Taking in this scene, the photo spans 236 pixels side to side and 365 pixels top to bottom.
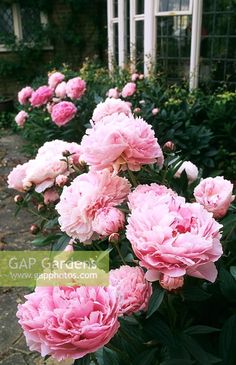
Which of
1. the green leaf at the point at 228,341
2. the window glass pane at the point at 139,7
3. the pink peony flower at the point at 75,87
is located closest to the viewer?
the green leaf at the point at 228,341

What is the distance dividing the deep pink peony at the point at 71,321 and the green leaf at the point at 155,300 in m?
0.10

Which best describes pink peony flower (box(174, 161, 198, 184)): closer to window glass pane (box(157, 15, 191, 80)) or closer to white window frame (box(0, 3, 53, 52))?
window glass pane (box(157, 15, 191, 80))

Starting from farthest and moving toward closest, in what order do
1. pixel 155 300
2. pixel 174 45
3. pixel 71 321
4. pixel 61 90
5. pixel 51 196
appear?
pixel 174 45, pixel 61 90, pixel 51 196, pixel 155 300, pixel 71 321

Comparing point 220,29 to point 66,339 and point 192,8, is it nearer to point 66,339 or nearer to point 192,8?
point 192,8

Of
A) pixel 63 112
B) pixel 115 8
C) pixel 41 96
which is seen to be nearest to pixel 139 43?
pixel 115 8

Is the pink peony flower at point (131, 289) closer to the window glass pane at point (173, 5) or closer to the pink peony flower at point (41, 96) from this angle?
the pink peony flower at point (41, 96)

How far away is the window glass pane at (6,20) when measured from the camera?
8689 millimetres

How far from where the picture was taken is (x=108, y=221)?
818 mm

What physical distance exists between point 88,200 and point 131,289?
22cm

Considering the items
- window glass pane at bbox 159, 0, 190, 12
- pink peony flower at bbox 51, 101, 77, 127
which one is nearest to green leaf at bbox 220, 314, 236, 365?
pink peony flower at bbox 51, 101, 77, 127

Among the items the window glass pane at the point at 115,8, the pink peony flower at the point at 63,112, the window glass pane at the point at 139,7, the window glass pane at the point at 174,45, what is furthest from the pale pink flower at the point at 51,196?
the window glass pane at the point at 115,8

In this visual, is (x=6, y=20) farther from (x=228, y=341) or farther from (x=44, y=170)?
(x=228, y=341)

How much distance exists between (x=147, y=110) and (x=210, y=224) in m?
2.95

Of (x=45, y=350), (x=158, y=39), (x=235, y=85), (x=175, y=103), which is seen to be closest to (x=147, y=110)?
(x=175, y=103)
